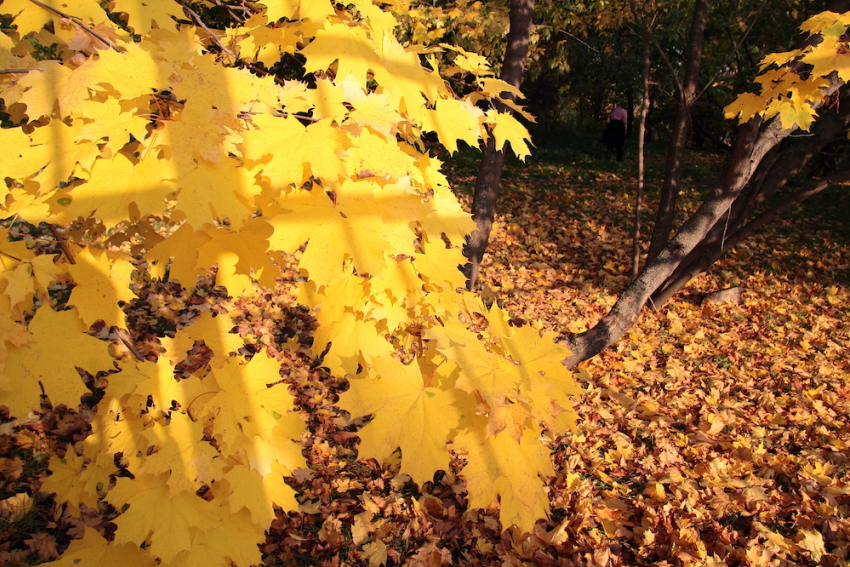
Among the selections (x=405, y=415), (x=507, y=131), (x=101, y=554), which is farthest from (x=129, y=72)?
(x=101, y=554)

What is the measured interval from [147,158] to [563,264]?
5655 millimetres

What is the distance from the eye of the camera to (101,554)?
1601 millimetres

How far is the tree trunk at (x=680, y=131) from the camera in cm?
473

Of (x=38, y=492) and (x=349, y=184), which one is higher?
(x=349, y=184)

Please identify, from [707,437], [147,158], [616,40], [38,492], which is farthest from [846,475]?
[616,40]

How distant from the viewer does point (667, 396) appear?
407 cm

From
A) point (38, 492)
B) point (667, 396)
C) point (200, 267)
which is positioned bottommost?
point (38, 492)

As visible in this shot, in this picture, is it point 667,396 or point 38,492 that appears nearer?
point 38,492

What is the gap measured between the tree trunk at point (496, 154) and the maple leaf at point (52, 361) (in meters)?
3.02

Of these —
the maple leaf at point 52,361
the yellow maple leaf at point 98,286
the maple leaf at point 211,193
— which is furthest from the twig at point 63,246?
the maple leaf at point 211,193

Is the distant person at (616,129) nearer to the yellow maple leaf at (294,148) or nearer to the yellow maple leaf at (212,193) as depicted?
the yellow maple leaf at (294,148)

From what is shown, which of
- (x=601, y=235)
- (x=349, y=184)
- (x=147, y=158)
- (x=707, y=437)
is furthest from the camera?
(x=601, y=235)

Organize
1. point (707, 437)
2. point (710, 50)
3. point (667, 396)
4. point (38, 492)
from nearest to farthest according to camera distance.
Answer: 1. point (38, 492)
2. point (707, 437)
3. point (667, 396)
4. point (710, 50)

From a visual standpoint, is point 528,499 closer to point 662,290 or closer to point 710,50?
point 662,290
